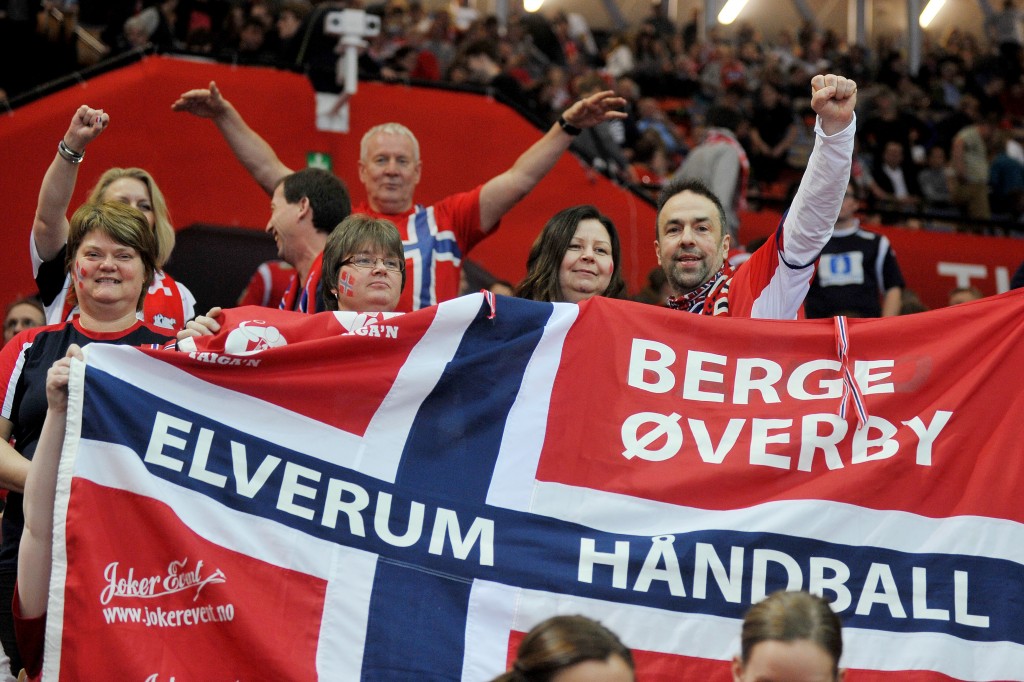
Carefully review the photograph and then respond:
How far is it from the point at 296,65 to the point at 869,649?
667 centimetres

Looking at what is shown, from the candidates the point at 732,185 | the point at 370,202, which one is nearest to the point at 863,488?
the point at 370,202

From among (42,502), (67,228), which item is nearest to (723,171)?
(67,228)

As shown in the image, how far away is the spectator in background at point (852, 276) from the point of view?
22.7ft

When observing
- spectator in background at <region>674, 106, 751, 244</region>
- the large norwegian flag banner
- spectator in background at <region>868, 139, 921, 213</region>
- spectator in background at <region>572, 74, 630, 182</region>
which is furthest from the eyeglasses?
spectator in background at <region>868, 139, 921, 213</region>

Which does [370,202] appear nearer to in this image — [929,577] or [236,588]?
[236,588]

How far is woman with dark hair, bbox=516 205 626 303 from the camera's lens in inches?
163

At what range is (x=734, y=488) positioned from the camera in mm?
3508

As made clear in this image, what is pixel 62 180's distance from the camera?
4199mm

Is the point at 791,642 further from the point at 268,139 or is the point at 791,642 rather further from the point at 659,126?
the point at 659,126

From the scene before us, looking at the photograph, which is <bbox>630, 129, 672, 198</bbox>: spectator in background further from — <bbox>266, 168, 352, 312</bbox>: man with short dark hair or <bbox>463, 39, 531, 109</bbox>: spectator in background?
<bbox>266, 168, 352, 312</bbox>: man with short dark hair

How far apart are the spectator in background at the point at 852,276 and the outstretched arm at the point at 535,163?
2.64 metres

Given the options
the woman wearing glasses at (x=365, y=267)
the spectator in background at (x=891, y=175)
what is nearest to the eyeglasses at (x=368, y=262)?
the woman wearing glasses at (x=365, y=267)

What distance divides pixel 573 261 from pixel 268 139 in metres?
5.22

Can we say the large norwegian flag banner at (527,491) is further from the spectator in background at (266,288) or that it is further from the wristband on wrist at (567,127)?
the spectator in background at (266,288)
